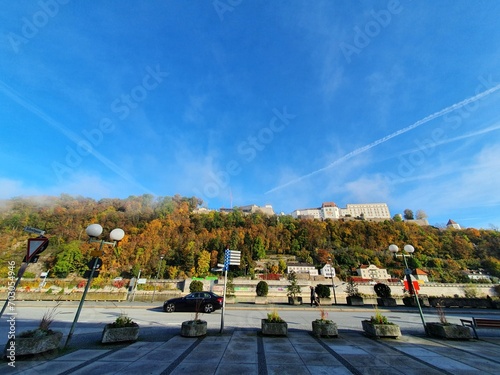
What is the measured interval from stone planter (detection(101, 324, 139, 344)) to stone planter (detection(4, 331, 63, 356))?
1.23 metres

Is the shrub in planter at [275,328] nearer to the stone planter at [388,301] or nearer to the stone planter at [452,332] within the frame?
the stone planter at [452,332]

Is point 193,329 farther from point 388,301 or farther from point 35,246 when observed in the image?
point 388,301

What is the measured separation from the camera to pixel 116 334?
6.47 m

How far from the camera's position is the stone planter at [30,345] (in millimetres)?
5008

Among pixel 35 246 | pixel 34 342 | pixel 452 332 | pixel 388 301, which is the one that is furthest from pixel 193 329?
pixel 388 301

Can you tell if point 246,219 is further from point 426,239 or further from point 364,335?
point 364,335

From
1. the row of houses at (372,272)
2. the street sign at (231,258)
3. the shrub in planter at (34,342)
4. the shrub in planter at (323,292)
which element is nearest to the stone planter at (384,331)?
the street sign at (231,258)

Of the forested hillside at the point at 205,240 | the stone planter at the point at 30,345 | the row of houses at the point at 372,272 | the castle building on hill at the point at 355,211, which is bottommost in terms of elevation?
the stone planter at the point at 30,345

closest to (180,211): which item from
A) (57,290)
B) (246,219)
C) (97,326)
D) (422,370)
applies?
(246,219)

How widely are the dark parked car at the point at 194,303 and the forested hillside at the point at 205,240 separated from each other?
62.2 m

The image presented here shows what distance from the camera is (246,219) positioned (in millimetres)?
125625

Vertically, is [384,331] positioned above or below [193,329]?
above

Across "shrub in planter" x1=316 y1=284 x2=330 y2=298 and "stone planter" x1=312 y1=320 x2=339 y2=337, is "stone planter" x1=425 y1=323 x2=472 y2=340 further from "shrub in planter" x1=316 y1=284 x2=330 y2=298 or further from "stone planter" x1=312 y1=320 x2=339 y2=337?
"shrub in planter" x1=316 y1=284 x2=330 y2=298

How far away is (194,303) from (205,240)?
85100 millimetres
